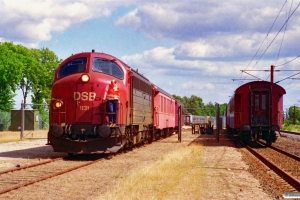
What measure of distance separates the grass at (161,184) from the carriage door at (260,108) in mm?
12875

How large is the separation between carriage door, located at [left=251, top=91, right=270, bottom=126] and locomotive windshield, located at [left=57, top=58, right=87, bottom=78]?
12.7 metres

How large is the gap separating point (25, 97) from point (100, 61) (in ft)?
206

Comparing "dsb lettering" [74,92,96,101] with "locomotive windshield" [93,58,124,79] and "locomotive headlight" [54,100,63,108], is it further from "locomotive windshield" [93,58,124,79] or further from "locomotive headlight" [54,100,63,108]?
"locomotive windshield" [93,58,124,79]

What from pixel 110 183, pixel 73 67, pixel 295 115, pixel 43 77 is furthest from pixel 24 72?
pixel 110 183

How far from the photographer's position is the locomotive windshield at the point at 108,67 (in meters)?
18.7

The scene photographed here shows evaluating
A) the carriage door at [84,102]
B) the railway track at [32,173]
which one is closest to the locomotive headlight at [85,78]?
the carriage door at [84,102]

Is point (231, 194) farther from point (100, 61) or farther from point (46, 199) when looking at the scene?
point (100, 61)

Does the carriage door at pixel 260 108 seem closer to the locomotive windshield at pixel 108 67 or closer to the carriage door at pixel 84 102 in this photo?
the locomotive windshield at pixel 108 67

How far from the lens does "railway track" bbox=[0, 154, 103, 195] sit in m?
11.4

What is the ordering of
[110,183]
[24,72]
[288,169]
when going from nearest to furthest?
[110,183], [288,169], [24,72]

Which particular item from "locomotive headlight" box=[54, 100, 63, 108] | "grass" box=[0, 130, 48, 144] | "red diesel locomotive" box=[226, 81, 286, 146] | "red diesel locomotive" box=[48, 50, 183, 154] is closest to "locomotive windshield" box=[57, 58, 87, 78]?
"red diesel locomotive" box=[48, 50, 183, 154]

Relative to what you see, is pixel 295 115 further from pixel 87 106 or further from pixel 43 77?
pixel 87 106

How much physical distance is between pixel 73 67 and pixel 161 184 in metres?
8.56

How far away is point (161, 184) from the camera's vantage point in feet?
38.4
